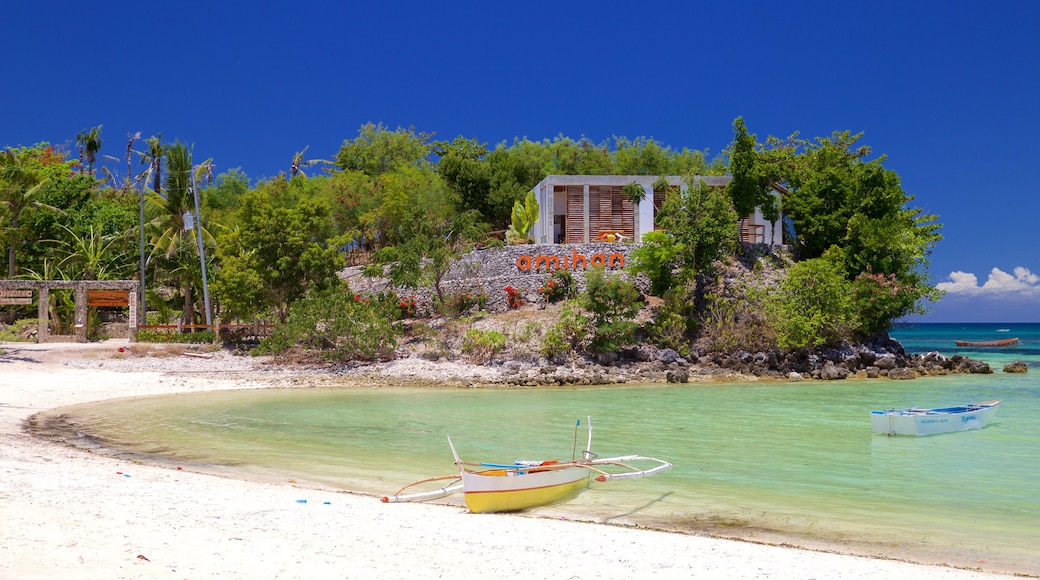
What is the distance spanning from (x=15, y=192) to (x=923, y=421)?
4251 cm

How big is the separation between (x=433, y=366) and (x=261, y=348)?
7.39 meters

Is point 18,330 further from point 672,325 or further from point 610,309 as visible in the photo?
point 672,325

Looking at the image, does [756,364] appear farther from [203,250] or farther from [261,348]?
[203,250]

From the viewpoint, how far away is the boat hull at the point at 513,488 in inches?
366

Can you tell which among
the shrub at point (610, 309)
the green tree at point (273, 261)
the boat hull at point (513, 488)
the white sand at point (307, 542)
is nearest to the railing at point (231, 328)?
the green tree at point (273, 261)

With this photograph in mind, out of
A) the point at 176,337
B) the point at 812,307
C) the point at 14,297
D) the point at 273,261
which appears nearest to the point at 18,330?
the point at 14,297

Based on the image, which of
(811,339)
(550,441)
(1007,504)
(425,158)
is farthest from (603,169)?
(1007,504)

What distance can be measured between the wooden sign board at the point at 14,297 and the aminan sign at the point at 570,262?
20.7 metres

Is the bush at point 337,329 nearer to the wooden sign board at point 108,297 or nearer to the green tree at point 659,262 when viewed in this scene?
the wooden sign board at point 108,297

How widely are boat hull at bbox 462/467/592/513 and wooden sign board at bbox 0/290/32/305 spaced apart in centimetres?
2867

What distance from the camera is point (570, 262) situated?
35688 mm

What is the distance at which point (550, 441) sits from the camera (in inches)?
600

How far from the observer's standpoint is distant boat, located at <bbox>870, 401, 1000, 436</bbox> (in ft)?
53.2

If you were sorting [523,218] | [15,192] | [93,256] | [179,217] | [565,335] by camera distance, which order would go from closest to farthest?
[565,335], [179,217], [93,256], [15,192], [523,218]
